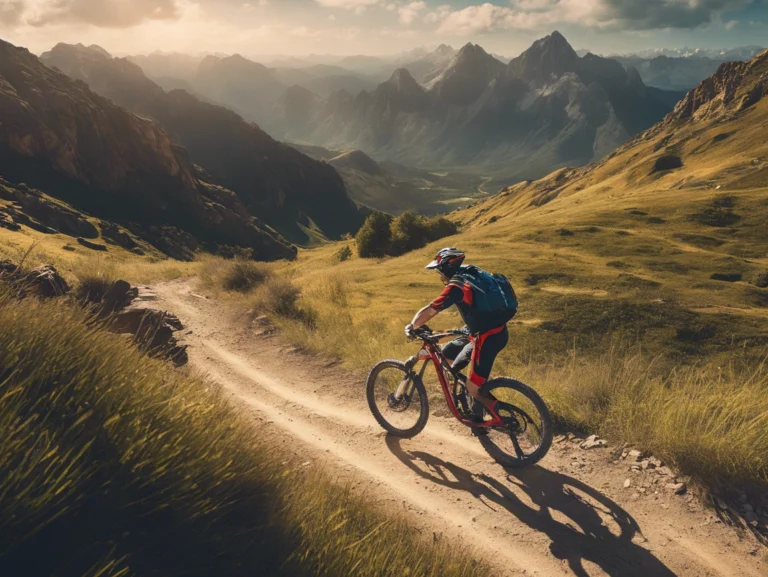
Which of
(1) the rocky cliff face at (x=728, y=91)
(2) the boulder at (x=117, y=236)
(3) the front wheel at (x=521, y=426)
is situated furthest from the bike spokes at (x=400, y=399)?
(1) the rocky cliff face at (x=728, y=91)

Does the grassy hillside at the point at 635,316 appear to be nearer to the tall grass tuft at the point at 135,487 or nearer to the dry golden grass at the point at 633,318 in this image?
the dry golden grass at the point at 633,318

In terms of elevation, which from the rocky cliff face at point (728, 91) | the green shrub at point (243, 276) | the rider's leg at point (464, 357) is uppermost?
the rocky cliff face at point (728, 91)

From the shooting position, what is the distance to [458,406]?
7965 millimetres

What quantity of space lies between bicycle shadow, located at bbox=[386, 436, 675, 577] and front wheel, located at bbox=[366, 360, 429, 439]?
2.19 ft

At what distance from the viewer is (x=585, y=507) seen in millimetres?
6270

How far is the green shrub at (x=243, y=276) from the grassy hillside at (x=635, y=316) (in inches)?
90.8

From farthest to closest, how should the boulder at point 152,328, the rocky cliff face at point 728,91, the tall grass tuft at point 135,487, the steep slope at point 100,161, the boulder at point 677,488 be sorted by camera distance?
1. the steep slope at point 100,161
2. the rocky cliff face at point 728,91
3. the boulder at point 152,328
4. the boulder at point 677,488
5. the tall grass tuft at point 135,487

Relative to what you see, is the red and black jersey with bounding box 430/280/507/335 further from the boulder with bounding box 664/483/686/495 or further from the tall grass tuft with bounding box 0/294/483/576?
the tall grass tuft with bounding box 0/294/483/576

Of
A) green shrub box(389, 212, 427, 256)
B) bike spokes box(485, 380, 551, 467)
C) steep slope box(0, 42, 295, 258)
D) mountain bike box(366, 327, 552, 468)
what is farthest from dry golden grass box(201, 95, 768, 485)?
steep slope box(0, 42, 295, 258)

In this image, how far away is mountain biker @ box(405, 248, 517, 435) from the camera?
6.98 meters

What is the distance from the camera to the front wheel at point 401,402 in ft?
27.5

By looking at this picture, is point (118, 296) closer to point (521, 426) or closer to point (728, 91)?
point (521, 426)

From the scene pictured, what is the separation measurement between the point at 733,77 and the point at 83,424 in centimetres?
16076

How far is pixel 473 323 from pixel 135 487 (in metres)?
5.03
